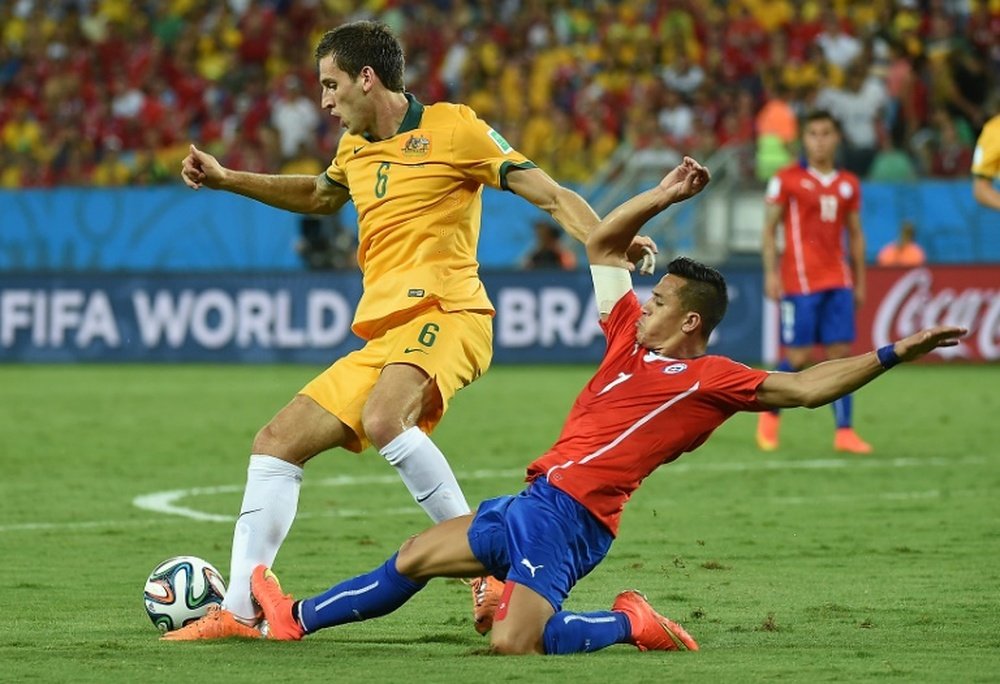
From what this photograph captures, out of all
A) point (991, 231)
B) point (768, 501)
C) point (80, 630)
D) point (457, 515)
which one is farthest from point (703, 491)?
point (991, 231)

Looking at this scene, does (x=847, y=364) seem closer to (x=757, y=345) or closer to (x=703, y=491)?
(x=703, y=491)

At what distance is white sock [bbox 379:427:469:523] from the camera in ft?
20.2

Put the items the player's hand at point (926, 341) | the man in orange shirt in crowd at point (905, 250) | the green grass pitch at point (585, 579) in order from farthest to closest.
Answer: the man in orange shirt in crowd at point (905, 250), the green grass pitch at point (585, 579), the player's hand at point (926, 341)

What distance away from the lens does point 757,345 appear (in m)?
19.4

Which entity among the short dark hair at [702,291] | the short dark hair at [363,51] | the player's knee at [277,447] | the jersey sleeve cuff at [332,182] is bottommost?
the player's knee at [277,447]

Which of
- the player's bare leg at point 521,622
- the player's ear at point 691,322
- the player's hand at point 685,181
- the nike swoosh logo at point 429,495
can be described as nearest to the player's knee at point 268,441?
the nike swoosh logo at point 429,495

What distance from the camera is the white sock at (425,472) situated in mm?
6164

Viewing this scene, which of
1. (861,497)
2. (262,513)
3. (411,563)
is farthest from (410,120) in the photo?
(861,497)

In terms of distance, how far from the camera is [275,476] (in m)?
6.19

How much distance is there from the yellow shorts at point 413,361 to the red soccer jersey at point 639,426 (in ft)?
2.11

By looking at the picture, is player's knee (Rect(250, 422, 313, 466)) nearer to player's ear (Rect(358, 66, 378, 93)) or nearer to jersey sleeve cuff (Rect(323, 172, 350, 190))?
jersey sleeve cuff (Rect(323, 172, 350, 190))

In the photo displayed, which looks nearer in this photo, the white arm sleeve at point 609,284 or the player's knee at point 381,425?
the white arm sleeve at point 609,284

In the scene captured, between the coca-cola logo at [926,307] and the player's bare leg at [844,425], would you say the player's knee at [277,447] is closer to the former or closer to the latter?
the player's bare leg at [844,425]

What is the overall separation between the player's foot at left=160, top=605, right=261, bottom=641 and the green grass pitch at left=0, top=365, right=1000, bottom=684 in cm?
19
